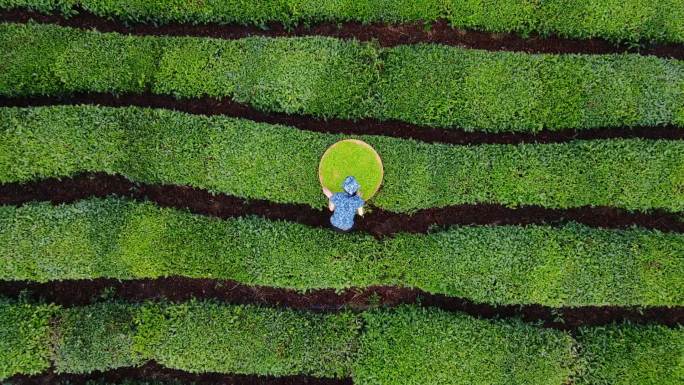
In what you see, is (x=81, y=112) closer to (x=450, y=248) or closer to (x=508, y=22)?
(x=450, y=248)

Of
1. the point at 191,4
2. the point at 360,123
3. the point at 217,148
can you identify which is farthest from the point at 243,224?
the point at 191,4

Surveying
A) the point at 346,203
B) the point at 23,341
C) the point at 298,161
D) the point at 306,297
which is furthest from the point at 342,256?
the point at 23,341

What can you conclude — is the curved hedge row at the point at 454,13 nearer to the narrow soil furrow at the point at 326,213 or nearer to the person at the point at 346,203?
the narrow soil furrow at the point at 326,213

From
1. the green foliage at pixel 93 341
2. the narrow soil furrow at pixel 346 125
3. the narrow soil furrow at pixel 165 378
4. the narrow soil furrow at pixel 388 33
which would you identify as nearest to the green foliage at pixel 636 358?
the narrow soil furrow at pixel 346 125

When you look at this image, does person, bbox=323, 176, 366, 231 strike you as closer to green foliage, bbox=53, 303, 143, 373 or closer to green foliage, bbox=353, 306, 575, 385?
green foliage, bbox=353, 306, 575, 385

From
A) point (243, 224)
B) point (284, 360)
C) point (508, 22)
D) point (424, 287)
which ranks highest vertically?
point (508, 22)
